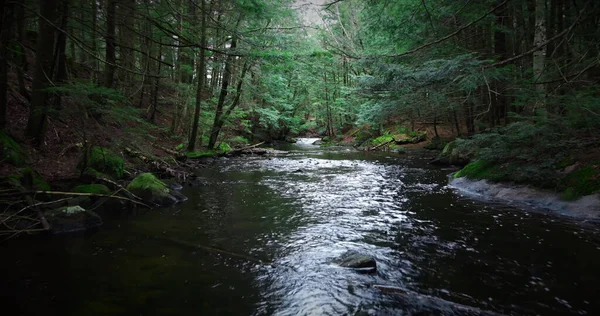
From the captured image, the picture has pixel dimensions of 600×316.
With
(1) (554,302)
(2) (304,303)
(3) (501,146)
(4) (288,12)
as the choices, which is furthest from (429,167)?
(2) (304,303)

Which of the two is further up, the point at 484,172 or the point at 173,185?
the point at 484,172

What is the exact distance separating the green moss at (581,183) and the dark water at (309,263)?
3.21 feet

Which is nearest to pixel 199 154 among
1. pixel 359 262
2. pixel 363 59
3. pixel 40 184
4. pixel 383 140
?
pixel 40 184

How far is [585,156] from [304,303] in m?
7.45

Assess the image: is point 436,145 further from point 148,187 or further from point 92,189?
point 92,189

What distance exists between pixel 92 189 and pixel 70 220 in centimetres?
147

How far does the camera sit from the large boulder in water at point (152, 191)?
7320 millimetres

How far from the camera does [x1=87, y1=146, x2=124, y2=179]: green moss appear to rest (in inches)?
319

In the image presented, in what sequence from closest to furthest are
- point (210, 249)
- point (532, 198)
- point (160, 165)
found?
point (210, 249) < point (532, 198) < point (160, 165)

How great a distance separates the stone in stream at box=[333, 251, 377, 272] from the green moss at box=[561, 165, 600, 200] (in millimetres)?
5214

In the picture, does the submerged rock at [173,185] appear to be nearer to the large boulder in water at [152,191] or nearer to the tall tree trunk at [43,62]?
the large boulder in water at [152,191]

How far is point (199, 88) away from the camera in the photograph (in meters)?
14.6

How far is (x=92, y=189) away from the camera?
677 cm

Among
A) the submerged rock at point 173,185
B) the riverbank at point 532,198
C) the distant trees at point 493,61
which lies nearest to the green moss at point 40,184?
the submerged rock at point 173,185
